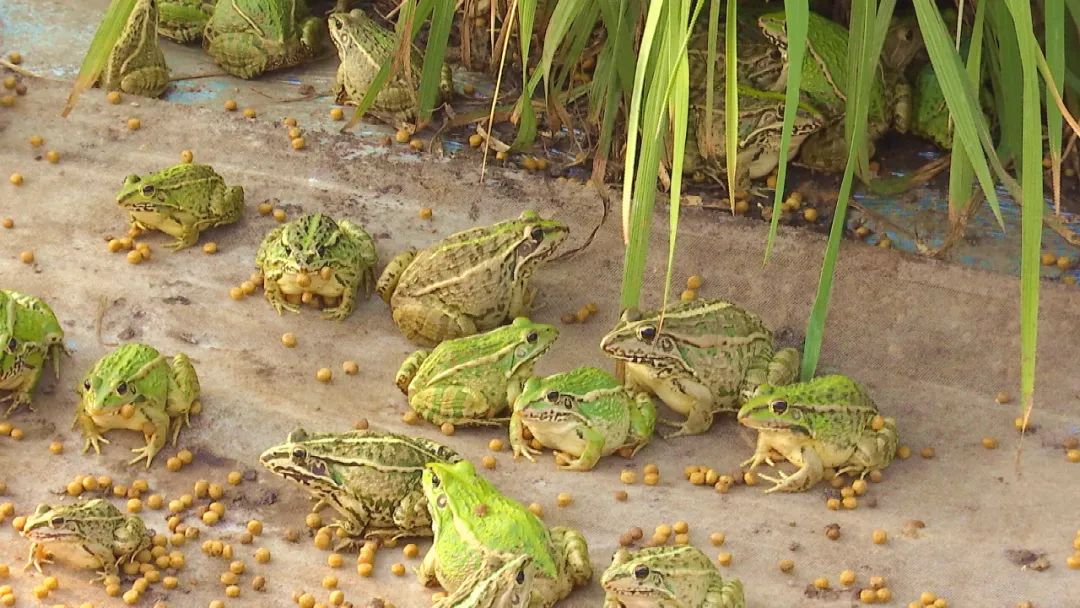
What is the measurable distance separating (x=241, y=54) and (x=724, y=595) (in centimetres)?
444

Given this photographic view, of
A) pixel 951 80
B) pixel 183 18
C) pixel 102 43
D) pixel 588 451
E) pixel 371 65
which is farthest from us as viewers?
pixel 183 18

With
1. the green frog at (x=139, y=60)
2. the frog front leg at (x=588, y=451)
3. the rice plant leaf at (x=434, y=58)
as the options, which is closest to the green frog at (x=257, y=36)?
the green frog at (x=139, y=60)

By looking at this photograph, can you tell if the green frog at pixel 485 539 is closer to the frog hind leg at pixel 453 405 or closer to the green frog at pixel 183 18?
the frog hind leg at pixel 453 405

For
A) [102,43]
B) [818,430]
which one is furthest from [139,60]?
[818,430]

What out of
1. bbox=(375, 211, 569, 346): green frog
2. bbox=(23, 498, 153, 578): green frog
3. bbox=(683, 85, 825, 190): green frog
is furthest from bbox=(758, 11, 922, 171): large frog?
bbox=(23, 498, 153, 578): green frog

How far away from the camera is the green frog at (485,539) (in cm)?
536

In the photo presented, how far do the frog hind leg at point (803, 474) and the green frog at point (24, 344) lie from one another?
307 centimetres

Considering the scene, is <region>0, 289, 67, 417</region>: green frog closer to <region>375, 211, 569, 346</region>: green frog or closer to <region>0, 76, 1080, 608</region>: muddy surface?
<region>0, 76, 1080, 608</region>: muddy surface

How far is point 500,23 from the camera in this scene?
26.0 ft

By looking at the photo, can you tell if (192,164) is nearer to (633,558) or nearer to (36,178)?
(36,178)

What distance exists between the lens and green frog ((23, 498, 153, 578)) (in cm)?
545

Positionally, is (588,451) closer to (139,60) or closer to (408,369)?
(408,369)

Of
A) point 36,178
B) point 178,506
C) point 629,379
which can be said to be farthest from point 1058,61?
point 36,178

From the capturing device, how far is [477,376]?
635 cm
